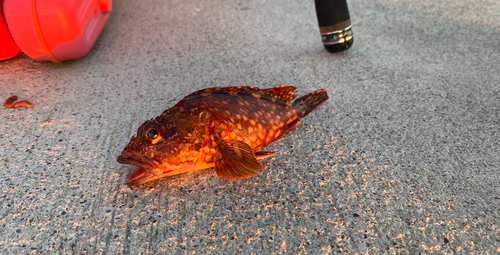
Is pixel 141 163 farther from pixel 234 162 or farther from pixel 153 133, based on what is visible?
pixel 234 162

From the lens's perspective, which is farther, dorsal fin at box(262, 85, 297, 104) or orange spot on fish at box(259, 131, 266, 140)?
dorsal fin at box(262, 85, 297, 104)

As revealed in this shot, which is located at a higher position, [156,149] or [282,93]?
[156,149]

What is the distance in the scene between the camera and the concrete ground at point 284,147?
196 centimetres

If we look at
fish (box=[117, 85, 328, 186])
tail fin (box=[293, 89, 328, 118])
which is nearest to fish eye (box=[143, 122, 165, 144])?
fish (box=[117, 85, 328, 186])

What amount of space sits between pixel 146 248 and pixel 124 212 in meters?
0.31

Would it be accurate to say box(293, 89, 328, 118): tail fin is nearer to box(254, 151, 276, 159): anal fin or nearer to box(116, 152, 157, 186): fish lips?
box(254, 151, 276, 159): anal fin

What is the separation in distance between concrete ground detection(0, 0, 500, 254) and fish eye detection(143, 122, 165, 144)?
38 centimetres

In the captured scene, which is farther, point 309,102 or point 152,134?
point 309,102

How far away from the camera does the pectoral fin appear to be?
2066 mm

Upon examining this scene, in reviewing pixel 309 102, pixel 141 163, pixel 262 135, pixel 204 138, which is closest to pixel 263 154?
pixel 262 135

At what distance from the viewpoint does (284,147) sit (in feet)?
8.30

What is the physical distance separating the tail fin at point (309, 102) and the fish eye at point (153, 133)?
1.07 metres

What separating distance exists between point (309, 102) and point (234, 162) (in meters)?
0.99

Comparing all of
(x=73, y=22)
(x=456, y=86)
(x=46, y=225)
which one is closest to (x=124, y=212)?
(x=46, y=225)
